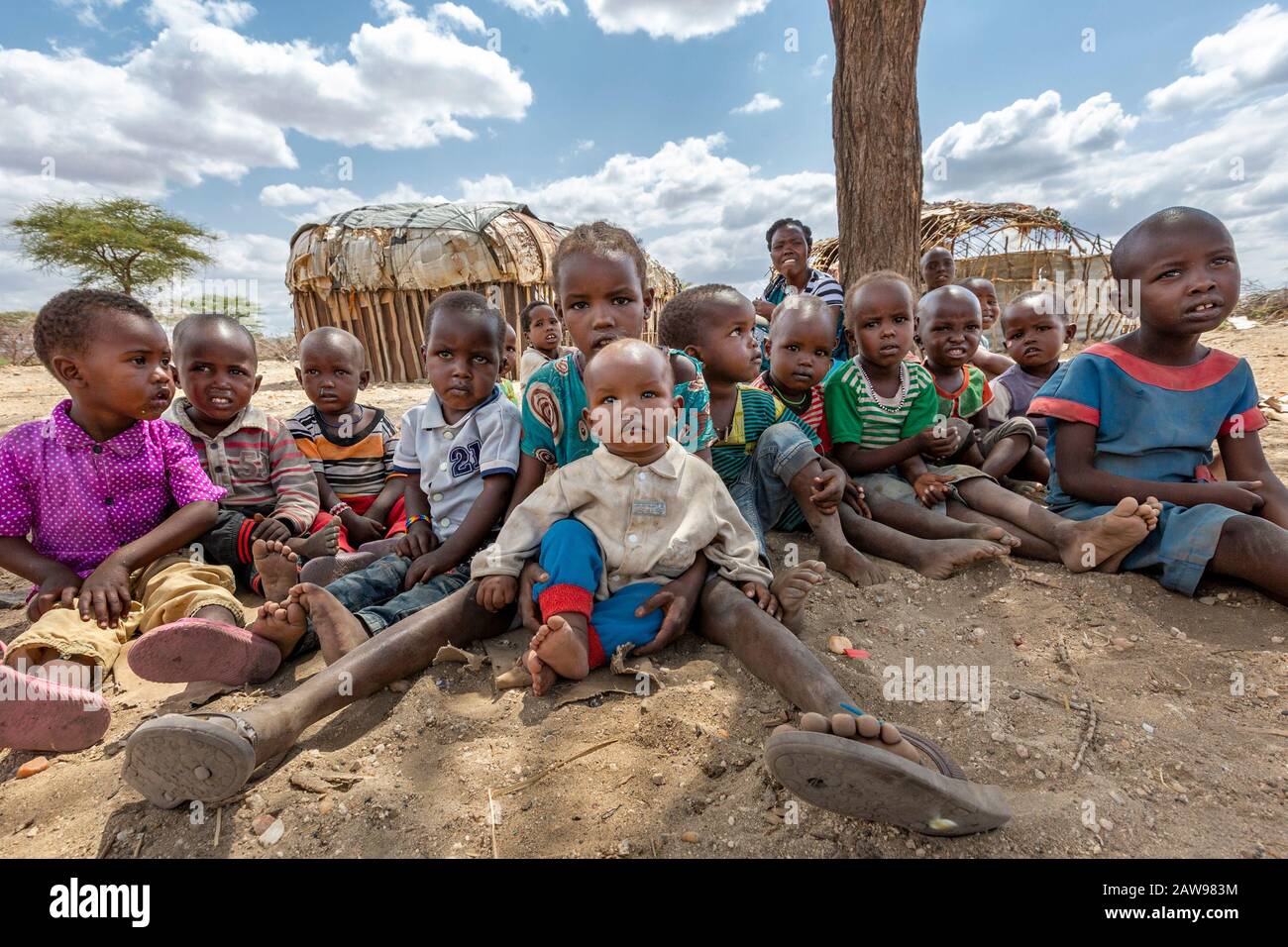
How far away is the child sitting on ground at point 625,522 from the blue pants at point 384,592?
0.31 metres

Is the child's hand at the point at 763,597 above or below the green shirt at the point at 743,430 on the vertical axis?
below

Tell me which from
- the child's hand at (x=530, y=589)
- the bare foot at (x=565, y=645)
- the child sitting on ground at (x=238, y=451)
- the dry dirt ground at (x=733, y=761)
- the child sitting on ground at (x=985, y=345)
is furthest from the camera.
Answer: the child sitting on ground at (x=985, y=345)

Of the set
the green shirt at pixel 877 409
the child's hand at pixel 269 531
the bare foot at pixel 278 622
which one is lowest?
the bare foot at pixel 278 622

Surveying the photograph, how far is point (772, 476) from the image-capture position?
2.69 meters

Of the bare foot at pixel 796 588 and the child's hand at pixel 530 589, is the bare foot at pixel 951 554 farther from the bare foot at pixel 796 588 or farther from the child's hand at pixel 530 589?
the child's hand at pixel 530 589

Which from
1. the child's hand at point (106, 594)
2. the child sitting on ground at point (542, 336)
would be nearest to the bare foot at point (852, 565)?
the child's hand at point (106, 594)

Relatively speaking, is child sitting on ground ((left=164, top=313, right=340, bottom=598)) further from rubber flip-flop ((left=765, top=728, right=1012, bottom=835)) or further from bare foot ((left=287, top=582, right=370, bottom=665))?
rubber flip-flop ((left=765, top=728, right=1012, bottom=835))

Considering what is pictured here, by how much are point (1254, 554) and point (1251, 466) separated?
0.57m

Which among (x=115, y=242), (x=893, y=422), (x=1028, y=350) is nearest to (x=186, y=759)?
(x=893, y=422)

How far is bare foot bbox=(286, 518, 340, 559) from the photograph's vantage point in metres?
2.63

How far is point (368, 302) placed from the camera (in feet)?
34.7

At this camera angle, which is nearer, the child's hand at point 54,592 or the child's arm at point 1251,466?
the child's hand at point 54,592

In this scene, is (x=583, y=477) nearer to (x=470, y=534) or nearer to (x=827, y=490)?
(x=470, y=534)

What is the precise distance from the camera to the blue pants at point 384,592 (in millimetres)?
2037
